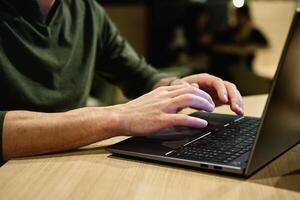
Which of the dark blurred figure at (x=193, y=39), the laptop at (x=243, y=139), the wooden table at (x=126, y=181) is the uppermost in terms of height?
the laptop at (x=243, y=139)

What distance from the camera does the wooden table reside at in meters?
0.67

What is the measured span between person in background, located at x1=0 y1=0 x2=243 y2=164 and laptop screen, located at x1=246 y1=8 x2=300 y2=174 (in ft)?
0.54

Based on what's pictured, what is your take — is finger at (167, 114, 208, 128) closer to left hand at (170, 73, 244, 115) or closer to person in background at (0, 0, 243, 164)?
person in background at (0, 0, 243, 164)

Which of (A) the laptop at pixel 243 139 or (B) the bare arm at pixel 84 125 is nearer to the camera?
(A) the laptop at pixel 243 139

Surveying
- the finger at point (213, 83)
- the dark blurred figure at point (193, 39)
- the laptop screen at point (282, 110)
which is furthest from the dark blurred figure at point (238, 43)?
the laptop screen at point (282, 110)

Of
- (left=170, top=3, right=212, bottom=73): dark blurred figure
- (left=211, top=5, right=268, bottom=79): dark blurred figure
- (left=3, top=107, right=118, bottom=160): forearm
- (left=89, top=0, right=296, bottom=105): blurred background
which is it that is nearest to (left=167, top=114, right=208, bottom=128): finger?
(left=3, top=107, right=118, bottom=160): forearm

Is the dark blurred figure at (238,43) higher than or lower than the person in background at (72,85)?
lower

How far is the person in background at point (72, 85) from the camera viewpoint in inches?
33.6

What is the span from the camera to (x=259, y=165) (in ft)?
2.44

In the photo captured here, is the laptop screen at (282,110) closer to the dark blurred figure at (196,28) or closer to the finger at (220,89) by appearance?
the finger at (220,89)

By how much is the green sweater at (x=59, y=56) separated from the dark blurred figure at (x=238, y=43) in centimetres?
233

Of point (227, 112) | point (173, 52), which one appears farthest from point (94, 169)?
point (173, 52)

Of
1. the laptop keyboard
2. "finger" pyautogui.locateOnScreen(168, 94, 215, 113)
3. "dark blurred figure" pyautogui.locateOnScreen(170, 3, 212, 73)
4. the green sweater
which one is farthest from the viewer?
"dark blurred figure" pyautogui.locateOnScreen(170, 3, 212, 73)

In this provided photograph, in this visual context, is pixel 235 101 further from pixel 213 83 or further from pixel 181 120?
pixel 181 120
